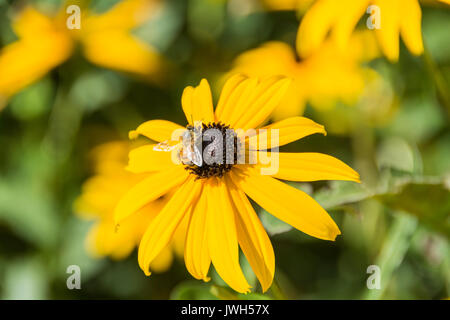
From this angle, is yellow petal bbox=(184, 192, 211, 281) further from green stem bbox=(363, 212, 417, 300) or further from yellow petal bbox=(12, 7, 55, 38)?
yellow petal bbox=(12, 7, 55, 38)

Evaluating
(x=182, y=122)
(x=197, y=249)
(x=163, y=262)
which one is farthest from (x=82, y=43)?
(x=197, y=249)

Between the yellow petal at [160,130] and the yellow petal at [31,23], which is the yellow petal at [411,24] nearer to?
the yellow petal at [160,130]

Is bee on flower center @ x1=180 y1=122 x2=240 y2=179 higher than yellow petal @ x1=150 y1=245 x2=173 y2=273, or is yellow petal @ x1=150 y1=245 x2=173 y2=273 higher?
bee on flower center @ x1=180 y1=122 x2=240 y2=179

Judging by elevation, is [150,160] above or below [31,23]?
below

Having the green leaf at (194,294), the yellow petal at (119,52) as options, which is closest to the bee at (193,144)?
the green leaf at (194,294)

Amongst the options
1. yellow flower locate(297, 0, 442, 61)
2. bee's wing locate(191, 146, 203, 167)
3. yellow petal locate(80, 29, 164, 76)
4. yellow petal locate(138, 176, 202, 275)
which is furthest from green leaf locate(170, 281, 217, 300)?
yellow petal locate(80, 29, 164, 76)

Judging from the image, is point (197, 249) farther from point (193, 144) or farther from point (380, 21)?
point (380, 21)
